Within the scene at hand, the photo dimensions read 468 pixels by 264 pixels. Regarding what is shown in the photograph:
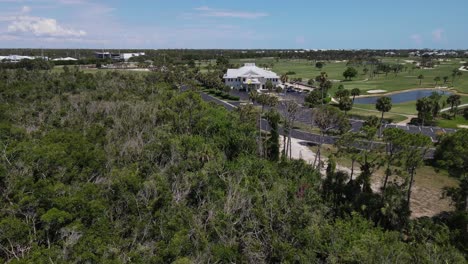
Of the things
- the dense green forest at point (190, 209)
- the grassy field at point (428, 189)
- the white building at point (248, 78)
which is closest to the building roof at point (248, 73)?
the white building at point (248, 78)

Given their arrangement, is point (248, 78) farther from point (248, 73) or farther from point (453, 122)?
point (453, 122)

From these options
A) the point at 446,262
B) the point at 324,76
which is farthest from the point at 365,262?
the point at 324,76

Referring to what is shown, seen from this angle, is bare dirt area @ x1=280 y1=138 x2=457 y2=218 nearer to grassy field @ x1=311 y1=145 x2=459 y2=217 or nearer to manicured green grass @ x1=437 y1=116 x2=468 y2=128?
grassy field @ x1=311 y1=145 x2=459 y2=217

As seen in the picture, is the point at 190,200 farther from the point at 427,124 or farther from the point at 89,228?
the point at 427,124

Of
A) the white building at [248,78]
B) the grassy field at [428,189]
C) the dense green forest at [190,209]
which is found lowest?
the grassy field at [428,189]

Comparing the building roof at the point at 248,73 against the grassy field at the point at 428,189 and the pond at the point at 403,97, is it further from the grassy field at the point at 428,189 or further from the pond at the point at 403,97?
the grassy field at the point at 428,189
